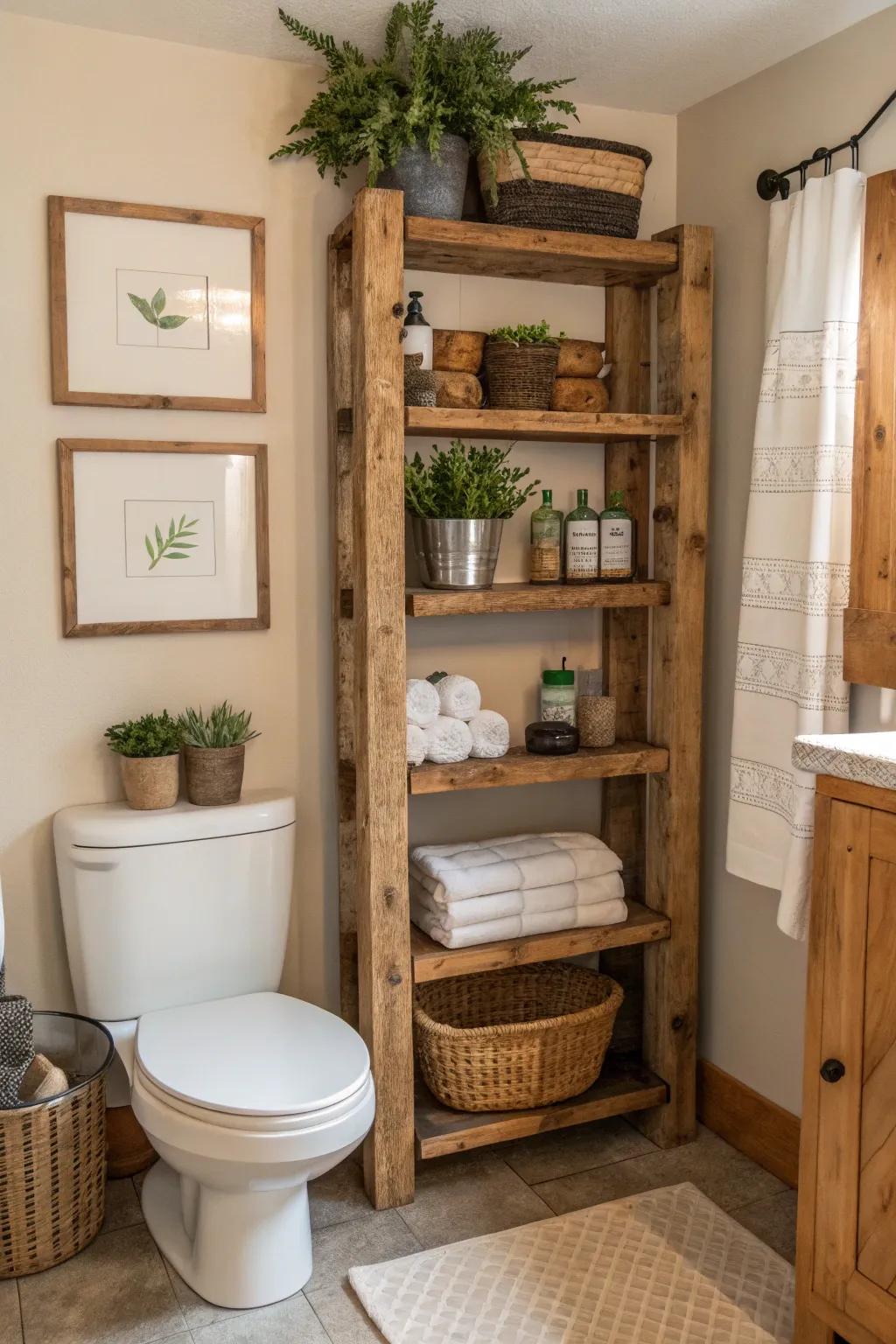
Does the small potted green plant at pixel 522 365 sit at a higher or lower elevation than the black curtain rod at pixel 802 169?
lower

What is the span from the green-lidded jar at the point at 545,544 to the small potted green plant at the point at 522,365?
0.22 metres

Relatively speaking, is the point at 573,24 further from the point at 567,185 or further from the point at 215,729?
the point at 215,729

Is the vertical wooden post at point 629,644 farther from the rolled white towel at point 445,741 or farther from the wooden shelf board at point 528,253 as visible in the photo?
the rolled white towel at point 445,741

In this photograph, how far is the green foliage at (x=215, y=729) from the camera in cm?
238

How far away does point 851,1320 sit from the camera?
5.79 ft

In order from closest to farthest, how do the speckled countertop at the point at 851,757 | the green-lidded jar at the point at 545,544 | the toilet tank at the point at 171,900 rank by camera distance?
the speckled countertop at the point at 851,757 < the toilet tank at the point at 171,900 < the green-lidded jar at the point at 545,544

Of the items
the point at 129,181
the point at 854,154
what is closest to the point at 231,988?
the point at 129,181

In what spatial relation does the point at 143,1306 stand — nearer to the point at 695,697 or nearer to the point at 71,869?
the point at 71,869

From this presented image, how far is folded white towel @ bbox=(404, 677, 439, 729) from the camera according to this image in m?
2.38

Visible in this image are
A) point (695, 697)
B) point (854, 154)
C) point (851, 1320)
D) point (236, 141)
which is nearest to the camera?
point (851, 1320)

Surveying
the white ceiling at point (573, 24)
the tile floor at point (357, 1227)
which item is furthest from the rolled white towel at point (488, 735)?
the white ceiling at point (573, 24)

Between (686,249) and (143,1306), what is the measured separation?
2.30 meters

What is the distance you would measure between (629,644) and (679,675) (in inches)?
9.9

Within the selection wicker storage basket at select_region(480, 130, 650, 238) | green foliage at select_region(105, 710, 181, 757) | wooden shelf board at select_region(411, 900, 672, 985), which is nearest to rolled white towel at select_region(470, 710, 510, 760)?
wooden shelf board at select_region(411, 900, 672, 985)
